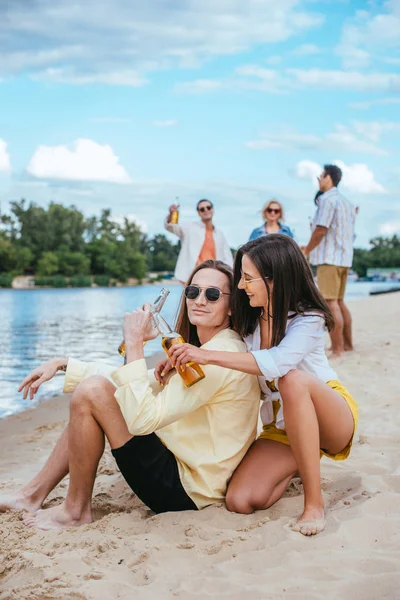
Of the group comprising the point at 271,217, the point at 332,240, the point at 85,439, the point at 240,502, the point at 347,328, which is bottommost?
the point at 240,502

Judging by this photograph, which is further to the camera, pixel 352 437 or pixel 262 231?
pixel 262 231

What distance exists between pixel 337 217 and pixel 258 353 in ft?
17.0

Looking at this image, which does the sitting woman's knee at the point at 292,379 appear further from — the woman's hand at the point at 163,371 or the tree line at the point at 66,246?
the tree line at the point at 66,246

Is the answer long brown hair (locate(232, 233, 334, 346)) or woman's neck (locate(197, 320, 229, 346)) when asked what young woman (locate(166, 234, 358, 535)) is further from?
woman's neck (locate(197, 320, 229, 346))

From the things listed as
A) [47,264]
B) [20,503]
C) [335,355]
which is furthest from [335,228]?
[47,264]

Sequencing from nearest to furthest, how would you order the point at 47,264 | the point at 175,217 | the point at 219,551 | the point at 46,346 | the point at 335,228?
the point at 219,551 < the point at 335,228 < the point at 175,217 < the point at 46,346 < the point at 47,264

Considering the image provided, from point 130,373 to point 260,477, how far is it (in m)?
0.80

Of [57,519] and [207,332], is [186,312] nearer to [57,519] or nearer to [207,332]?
[207,332]

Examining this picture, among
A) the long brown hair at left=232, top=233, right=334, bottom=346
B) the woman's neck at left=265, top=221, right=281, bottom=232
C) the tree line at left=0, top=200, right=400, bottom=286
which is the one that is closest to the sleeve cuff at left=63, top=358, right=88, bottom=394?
the long brown hair at left=232, top=233, right=334, bottom=346

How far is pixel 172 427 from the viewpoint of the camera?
10.2 ft

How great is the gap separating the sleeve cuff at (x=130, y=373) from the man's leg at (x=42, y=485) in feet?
2.23

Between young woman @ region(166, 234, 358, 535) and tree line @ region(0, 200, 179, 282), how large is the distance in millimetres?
76693

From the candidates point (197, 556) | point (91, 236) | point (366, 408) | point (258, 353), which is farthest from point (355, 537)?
point (91, 236)

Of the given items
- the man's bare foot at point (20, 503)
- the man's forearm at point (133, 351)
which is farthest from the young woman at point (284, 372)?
the man's bare foot at point (20, 503)
